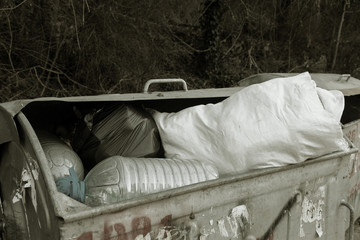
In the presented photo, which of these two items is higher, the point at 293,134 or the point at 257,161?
the point at 293,134

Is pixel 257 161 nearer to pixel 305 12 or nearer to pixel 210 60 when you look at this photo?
pixel 210 60

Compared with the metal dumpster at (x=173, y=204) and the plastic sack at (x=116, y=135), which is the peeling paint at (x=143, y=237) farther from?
the plastic sack at (x=116, y=135)

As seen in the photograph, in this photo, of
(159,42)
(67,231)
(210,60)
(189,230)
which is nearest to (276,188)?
(189,230)

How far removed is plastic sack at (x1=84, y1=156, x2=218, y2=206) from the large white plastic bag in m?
0.14

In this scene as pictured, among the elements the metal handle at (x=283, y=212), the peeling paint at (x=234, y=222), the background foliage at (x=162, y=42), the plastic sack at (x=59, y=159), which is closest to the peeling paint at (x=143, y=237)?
the peeling paint at (x=234, y=222)

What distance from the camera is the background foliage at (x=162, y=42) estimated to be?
18.1ft

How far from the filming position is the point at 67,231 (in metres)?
1.41

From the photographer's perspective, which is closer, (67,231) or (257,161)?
(67,231)

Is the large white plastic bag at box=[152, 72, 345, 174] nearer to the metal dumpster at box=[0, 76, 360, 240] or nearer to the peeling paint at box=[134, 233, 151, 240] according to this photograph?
the metal dumpster at box=[0, 76, 360, 240]

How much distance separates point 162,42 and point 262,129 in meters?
5.53

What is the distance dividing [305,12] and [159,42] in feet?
13.9

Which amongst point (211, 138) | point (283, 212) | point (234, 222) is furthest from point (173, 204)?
point (283, 212)

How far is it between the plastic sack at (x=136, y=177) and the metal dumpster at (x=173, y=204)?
0.73 feet

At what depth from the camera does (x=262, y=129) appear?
2127 millimetres
